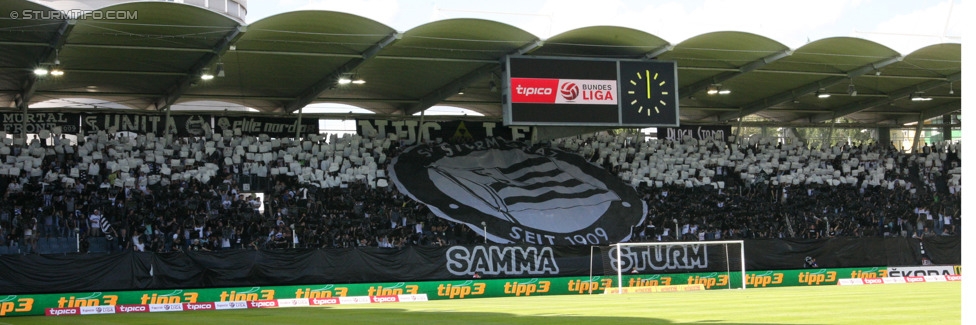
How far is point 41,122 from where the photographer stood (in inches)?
1406

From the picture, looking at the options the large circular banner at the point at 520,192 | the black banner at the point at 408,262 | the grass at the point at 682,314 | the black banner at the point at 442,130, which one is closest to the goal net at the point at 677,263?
the black banner at the point at 408,262

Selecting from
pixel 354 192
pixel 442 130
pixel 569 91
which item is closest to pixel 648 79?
pixel 569 91

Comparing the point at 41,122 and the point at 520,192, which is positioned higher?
the point at 41,122

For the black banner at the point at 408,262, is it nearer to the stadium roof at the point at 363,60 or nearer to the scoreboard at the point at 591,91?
the scoreboard at the point at 591,91

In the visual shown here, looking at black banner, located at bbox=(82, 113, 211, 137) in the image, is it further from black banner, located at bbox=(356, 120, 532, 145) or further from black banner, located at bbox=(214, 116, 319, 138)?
black banner, located at bbox=(356, 120, 532, 145)

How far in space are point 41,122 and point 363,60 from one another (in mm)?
13070

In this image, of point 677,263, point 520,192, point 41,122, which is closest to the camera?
point 677,263

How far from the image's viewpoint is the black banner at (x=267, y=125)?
38.1m

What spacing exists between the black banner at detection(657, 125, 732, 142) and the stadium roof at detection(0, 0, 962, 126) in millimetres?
1803

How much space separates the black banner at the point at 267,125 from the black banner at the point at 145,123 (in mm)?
648

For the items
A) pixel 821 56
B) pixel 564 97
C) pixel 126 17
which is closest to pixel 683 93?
pixel 821 56

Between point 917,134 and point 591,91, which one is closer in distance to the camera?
point 591,91

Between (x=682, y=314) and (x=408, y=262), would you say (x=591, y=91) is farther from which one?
(x=682, y=314)

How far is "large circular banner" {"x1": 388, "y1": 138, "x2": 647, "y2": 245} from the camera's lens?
34.3 metres
